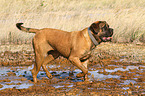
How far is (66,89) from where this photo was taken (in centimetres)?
649

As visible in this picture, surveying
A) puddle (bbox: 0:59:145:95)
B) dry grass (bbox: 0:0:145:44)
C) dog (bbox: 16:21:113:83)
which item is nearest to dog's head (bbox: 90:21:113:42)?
dog (bbox: 16:21:113:83)

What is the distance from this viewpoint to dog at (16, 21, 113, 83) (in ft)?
23.4

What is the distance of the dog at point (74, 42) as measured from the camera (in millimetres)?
7129

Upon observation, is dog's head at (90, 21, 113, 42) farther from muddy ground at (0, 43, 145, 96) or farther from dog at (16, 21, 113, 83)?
muddy ground at (0, 43, 145, 96)

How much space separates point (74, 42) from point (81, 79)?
1152mm

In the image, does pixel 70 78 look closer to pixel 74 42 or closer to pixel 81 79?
pixel 81 79

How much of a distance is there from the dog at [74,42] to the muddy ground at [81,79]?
0.46 meters

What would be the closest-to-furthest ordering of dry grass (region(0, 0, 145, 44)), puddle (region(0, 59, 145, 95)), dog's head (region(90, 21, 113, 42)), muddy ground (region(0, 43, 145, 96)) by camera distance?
muddy ground (region(0, 43, 145, 96)) < puddle (region(0, 59, 145, 95)) < dog's head (region(90, 21, 113, 42)) < dry grass (region(0, 0, 145, 44))

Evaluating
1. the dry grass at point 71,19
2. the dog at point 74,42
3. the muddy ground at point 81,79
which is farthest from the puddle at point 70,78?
the dry grass at point 71,19

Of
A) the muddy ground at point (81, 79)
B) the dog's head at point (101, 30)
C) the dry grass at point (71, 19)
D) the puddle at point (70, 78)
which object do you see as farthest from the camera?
the dry grass at point (71, 19)

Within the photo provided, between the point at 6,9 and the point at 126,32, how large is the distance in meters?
7.15

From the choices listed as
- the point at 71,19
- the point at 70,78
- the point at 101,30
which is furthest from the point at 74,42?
the point at 71,19

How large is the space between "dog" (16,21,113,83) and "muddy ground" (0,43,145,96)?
46cm

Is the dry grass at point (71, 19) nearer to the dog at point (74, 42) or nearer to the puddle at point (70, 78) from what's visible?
the puddle at point (70, 78)
